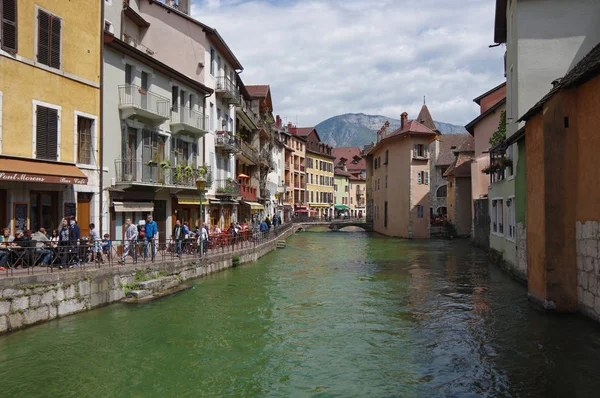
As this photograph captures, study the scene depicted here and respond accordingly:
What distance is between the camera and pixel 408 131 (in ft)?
168

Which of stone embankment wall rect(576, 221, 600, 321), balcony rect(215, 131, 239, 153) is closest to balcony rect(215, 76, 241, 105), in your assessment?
balcony rect(215, 131, 239, 153)

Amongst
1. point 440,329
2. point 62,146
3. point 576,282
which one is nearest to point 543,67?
point 576,282

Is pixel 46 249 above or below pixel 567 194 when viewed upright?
below

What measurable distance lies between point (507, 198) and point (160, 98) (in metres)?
17.1

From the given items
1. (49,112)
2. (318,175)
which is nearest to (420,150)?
(49,112)

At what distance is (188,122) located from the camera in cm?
2766

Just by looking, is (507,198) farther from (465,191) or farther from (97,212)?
(465,191)

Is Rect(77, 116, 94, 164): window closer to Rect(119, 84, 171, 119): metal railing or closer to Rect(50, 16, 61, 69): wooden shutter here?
Rect(50, 16, 61, 69): wooden shutter

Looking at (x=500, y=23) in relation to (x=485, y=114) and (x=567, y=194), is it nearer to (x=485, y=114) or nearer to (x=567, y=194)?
(x=485, y=114)

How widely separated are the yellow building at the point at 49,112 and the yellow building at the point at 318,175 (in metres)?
69.2

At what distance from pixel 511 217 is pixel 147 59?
59.3ft

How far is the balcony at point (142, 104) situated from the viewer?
21578 millimetres

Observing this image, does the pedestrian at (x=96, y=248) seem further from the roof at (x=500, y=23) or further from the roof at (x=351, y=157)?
the roof at (x=351, y=157)

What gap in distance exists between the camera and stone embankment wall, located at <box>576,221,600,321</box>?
11.9 meters
